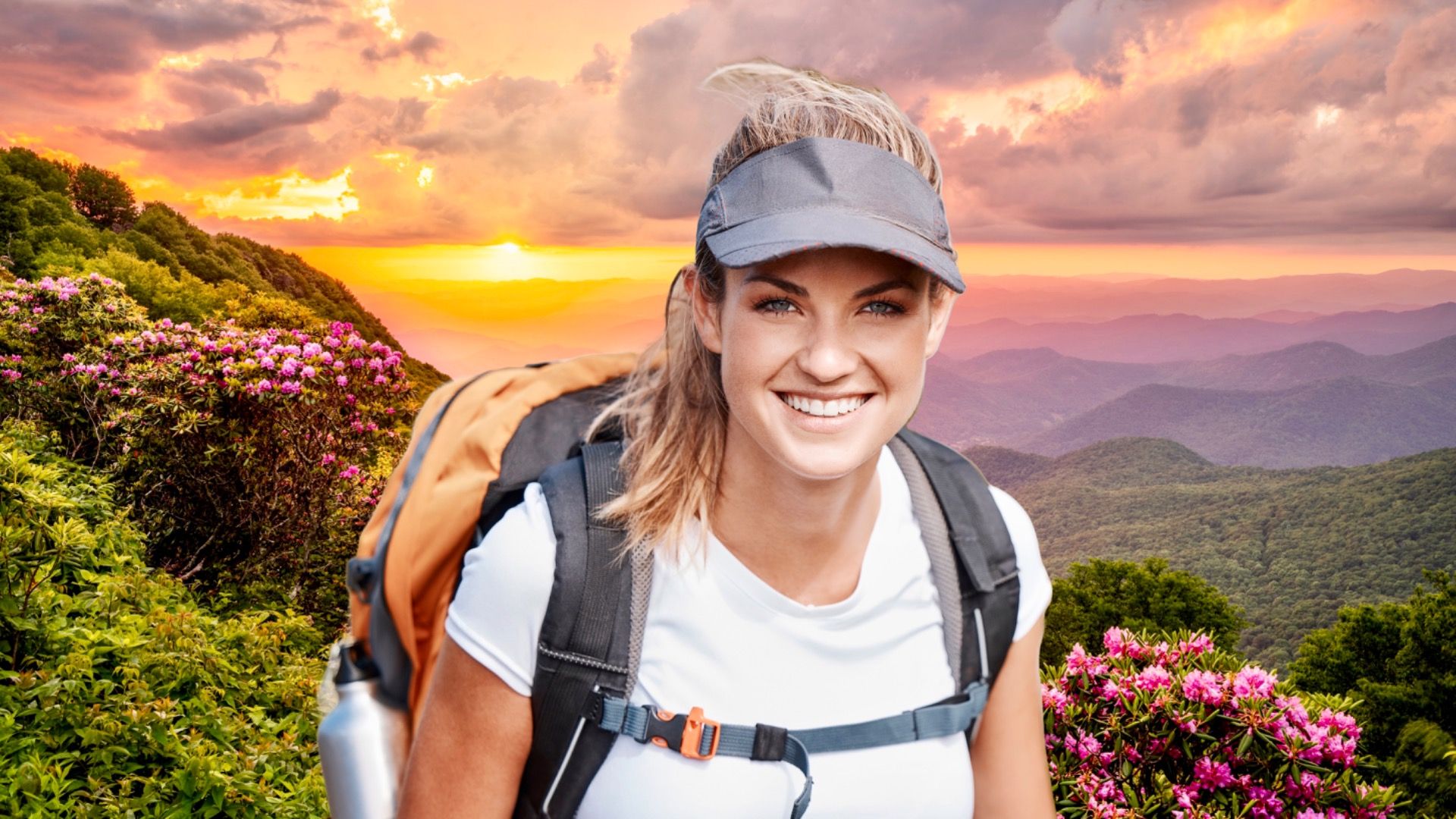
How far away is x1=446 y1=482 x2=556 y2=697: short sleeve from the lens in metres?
1.51

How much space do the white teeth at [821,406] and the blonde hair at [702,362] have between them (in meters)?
0.24

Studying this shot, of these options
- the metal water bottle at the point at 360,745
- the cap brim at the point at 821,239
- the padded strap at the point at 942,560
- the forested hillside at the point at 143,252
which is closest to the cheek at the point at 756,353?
the cap brim at the point at 821,239

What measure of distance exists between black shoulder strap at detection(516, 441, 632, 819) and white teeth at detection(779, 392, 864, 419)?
0.37m

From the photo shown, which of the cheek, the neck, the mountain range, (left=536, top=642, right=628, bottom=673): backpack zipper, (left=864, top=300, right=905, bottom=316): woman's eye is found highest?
the mountain range

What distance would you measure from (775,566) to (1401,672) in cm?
1637

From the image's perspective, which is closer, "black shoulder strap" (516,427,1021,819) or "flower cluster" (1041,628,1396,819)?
"black shoulder strap" (516,427,1021,819)

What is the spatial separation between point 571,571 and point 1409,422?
171558mm

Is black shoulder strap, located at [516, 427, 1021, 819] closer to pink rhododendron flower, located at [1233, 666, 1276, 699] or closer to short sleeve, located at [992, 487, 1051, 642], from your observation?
short sleeve, located at [992, 487, 1051, 642]

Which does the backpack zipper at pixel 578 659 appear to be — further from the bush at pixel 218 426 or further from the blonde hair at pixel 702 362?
the bush at pixel 218 426

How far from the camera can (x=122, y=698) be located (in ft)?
13.7

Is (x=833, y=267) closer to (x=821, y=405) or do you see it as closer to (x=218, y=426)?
(x=821, y=405)

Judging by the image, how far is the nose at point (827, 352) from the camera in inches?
60.4

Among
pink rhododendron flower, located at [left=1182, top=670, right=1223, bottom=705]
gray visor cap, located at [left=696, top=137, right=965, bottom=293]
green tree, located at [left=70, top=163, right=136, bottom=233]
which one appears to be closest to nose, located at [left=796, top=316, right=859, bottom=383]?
gray visor cap, located at [left=696, top=137, right=965, bottom=293]

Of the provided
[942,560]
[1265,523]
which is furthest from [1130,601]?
[1265,523]
